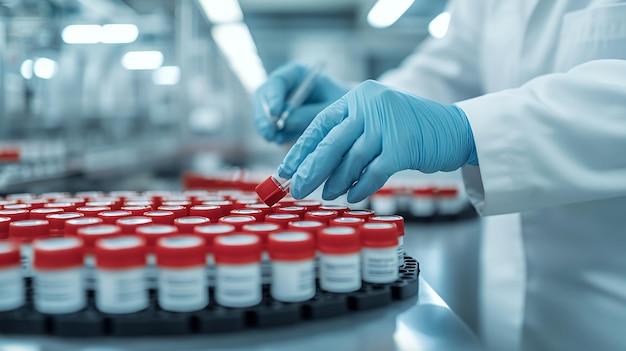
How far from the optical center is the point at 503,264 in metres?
1.29

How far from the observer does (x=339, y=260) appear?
622 mm

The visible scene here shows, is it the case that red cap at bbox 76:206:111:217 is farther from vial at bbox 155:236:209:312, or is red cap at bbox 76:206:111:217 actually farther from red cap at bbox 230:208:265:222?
vial at bbox 155:236:209:312

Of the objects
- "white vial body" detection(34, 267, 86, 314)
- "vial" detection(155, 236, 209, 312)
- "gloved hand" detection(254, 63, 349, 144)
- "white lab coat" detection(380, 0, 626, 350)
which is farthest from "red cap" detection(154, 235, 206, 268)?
"gloved hand" detection(254, 63, 349, 144)

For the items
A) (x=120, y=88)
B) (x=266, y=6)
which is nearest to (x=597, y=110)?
(x=120, y=88)

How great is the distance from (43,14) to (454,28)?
5.79 feet

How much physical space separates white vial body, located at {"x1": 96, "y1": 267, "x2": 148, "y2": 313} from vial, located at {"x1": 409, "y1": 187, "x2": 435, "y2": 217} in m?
1.28

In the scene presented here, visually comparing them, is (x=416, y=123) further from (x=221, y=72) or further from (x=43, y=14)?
(x=221, y=72)

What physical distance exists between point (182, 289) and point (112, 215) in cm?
33

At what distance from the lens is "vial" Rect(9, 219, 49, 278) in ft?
2.17

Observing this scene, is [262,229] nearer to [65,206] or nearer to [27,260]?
[27,260]

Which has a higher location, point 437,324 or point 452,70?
point 452,70

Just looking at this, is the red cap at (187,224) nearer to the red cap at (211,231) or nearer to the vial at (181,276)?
the red cap at (211,231)

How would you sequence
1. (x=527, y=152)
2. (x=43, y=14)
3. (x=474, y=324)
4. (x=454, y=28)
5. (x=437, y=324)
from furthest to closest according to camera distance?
(x=43, y=14)
(x=454, y=28)
(x=474, y=324)
(x=527, y=152)
(x=437, y=324)

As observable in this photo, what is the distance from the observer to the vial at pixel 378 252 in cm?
66
